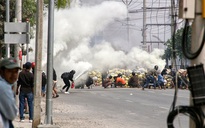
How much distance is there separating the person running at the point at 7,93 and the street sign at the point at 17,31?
500 inches

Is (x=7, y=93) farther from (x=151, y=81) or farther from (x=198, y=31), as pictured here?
(x=151, y=81)

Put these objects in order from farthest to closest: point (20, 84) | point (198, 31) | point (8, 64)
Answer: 1. point (20, 84)
2. point (198, 31)
3. point (8, 64)

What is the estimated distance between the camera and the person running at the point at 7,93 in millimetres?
6879

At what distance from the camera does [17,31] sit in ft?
66.1

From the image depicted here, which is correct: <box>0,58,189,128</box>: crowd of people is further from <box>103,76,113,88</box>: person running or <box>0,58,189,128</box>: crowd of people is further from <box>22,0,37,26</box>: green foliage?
<box>103,76,113,88</box>: person running

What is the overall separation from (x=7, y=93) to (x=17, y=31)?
1342 cm

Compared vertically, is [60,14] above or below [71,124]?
above

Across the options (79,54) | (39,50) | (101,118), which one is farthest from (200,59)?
(79,54)

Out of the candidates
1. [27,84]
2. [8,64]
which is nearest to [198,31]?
[8,64]

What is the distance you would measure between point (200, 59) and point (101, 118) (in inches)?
566

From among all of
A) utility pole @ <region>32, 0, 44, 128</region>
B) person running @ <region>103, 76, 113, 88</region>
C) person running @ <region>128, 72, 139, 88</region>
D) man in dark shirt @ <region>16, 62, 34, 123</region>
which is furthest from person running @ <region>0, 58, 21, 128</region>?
person running @ <region>103, 76, 113, 88</region>

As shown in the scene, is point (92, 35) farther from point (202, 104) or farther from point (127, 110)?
point (202, 104)

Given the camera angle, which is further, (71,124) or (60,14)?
(60,14)

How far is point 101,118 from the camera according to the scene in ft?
71.0
